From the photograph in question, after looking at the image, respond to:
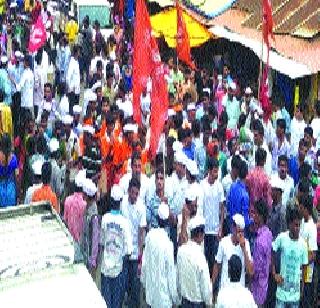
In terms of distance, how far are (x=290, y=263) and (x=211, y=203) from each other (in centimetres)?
145

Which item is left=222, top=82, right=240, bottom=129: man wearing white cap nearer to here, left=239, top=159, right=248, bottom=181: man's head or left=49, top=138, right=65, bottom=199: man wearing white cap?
left=239, top=159, right=248, bottom=181: man's head

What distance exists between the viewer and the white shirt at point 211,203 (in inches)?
338

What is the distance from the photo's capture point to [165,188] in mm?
8727

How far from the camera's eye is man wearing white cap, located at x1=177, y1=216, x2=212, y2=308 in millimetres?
7023

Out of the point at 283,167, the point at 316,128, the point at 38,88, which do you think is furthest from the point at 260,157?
the point at 38,88

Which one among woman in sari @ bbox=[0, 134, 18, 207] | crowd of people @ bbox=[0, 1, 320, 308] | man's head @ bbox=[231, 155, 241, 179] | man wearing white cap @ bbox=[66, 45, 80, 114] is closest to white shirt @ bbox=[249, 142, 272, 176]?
crowd of people @ bbox=[0, 1, 320, 308]

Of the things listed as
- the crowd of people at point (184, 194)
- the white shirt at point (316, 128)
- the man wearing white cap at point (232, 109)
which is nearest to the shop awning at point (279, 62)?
the crowd of people at point (184, 194)

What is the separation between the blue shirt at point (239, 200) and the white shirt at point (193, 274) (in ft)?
4.77

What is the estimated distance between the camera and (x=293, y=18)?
16.0 metres

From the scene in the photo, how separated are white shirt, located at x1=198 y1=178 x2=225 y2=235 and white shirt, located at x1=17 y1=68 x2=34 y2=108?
544 cm

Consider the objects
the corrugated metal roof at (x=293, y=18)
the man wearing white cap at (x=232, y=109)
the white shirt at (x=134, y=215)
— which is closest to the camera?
the white shirt at (x=134, y=215)

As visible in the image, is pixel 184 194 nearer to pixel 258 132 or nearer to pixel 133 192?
pixel 133 192

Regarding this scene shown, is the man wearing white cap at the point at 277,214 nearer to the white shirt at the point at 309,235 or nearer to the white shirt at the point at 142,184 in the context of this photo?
the white shirt at the point at 309,235

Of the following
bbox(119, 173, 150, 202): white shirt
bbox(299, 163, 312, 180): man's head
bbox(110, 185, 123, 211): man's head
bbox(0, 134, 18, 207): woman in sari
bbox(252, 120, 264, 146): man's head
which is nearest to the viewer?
bbox(110, 185, 123, 211): man's head
